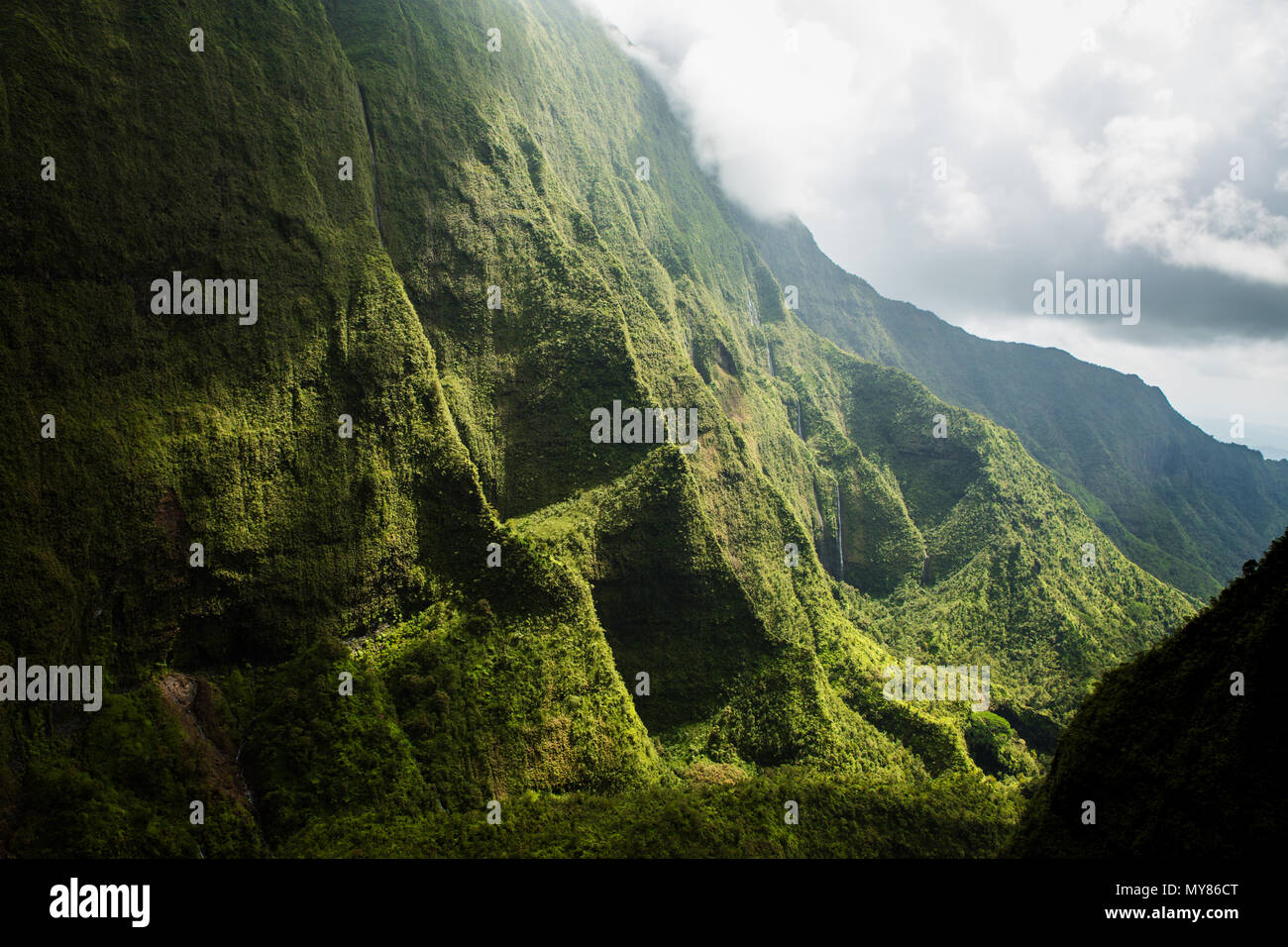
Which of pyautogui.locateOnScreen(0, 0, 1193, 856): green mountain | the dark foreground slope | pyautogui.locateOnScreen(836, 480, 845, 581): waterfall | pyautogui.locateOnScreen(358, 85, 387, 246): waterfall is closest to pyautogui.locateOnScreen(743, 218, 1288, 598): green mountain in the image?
pyautogui.locateOnScreen(836, 480, 845, 581): waterfall

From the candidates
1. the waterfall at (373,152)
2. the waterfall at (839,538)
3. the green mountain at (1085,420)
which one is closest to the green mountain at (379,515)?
the waterfall at (373,152)

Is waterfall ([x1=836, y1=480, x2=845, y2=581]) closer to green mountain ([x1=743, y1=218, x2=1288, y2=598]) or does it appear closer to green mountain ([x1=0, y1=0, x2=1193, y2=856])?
green mountain ([x1=0, y1=0, x2=1193, y2=856])

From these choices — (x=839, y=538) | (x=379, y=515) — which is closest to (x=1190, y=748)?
(x=379, y=515)

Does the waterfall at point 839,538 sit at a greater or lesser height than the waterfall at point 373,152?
lesser

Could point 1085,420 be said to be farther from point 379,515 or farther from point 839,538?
point 379,515

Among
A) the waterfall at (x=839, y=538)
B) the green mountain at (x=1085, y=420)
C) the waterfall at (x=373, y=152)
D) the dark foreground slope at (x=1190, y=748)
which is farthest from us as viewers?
the green mountain at (x=1085, y=420)

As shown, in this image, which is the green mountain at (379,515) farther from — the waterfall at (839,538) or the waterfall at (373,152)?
the waterfall at (839,538)
